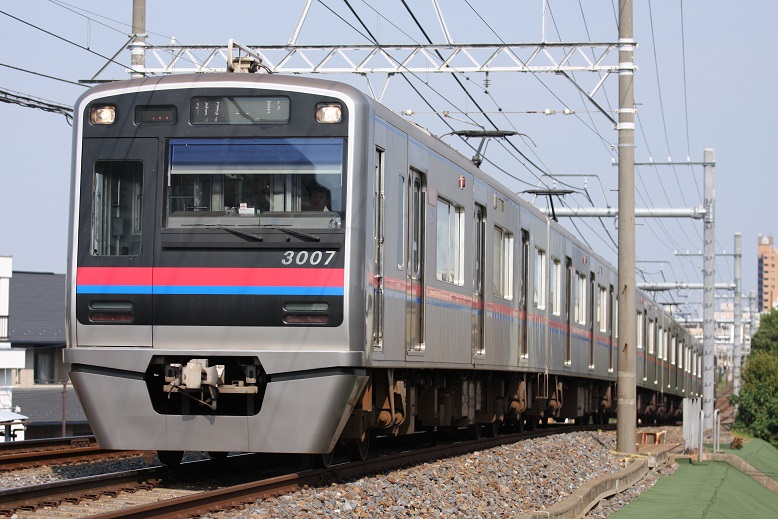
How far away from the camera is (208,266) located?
9.33m

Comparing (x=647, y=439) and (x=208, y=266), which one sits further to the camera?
(x=647, y=439)

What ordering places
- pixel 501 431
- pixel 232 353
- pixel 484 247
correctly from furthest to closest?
pixel 501 431 < pixel 484 247 < pixel 232 353

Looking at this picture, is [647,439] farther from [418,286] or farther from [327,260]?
[327,260]

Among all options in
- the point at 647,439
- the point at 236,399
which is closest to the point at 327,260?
the point at 236,399

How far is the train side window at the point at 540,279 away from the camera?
17.7 m

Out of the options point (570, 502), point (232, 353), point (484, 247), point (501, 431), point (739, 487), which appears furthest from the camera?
point (501, 431)

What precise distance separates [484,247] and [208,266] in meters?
5.38

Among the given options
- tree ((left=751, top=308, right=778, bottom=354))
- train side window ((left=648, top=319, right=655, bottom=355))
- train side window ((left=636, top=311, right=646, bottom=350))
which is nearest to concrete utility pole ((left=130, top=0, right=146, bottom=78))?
train side window ((left=636, top=311, right=646, bottom=350))

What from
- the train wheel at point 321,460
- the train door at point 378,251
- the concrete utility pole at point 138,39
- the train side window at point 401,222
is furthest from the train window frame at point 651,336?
the train door at point 378,251

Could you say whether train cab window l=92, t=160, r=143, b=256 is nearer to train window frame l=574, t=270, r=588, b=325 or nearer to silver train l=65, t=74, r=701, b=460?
silver train l=65, t=74, r=701, b=460

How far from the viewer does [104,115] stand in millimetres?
9781

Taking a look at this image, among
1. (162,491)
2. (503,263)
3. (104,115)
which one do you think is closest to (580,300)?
(503,263)

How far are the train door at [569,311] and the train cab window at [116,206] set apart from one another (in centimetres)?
1150

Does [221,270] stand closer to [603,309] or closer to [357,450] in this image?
[357,450]
